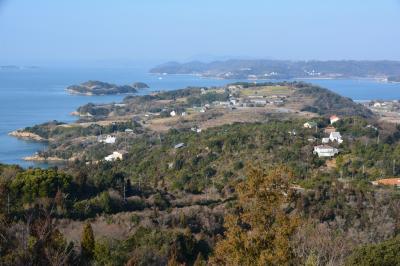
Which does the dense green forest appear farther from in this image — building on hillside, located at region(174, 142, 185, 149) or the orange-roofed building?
the orange-roofed building

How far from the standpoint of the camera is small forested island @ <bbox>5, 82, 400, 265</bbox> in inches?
188

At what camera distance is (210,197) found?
1518cm

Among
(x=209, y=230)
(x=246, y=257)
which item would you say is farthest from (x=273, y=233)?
(x=209, y=230)

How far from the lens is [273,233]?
4.60 metres

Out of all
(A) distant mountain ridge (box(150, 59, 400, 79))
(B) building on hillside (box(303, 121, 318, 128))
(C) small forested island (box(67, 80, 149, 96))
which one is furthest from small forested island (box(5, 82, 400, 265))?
(A) distant mountain ridge (box(150, 59, 400, 79))

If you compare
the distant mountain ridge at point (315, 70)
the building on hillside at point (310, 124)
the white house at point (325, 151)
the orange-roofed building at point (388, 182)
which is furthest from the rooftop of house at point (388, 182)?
the distant mountain ridge at point (315, 70)

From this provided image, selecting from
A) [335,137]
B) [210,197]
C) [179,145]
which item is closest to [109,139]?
[179,145]

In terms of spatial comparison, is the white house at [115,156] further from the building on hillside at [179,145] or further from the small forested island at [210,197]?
the building on hillside at [179,145]

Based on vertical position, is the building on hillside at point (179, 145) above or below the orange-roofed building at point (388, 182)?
below

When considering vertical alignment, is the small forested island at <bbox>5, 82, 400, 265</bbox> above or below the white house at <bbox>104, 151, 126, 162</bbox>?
above

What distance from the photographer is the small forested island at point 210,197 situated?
15.6ft

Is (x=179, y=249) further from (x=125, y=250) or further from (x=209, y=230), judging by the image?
(x=209, y=230)

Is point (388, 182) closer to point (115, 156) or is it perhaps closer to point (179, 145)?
point (179, 145)

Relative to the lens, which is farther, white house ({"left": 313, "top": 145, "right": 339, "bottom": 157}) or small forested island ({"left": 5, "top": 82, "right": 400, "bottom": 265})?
white house ({"left": 313, "top": 145, "right": 339, "bottom": 157})
